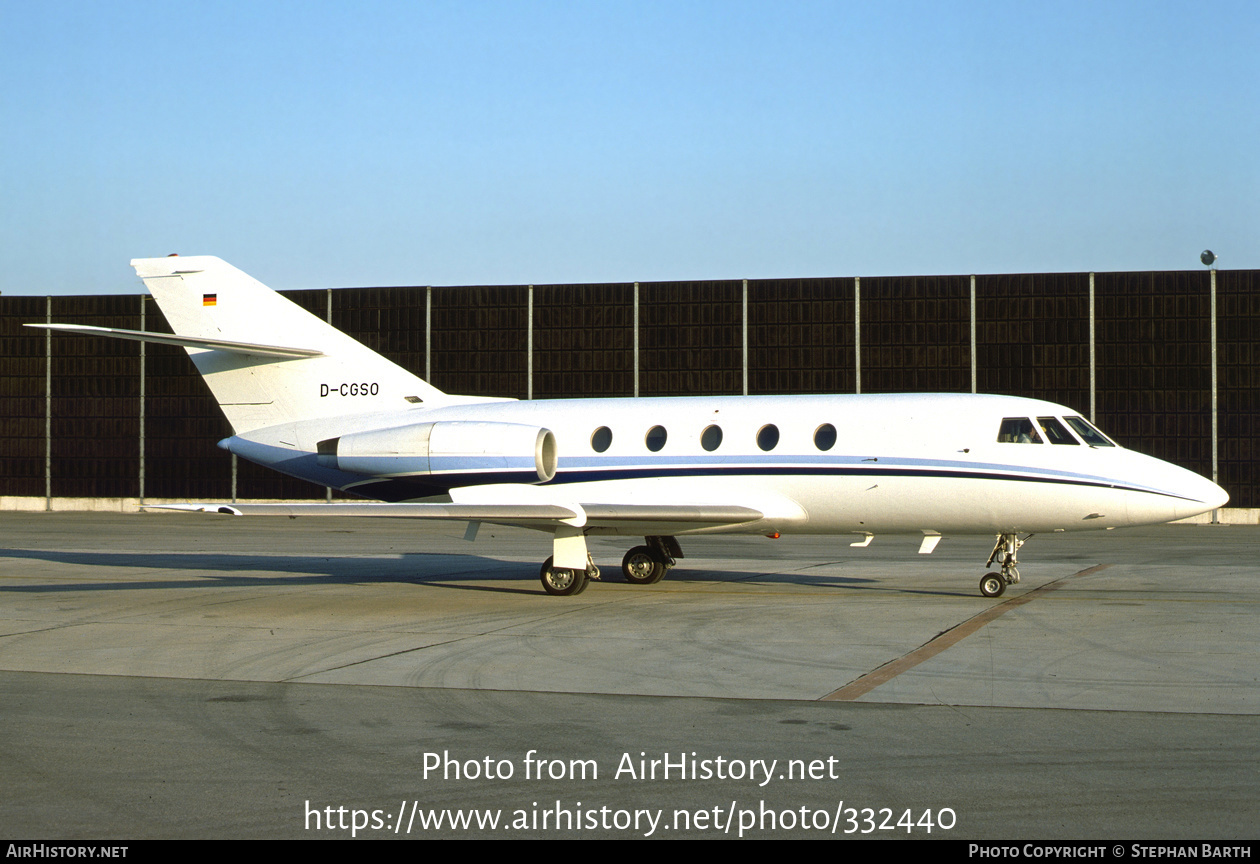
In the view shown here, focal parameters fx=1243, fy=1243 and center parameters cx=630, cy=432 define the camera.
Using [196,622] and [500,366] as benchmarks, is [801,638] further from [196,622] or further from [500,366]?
[500,366]

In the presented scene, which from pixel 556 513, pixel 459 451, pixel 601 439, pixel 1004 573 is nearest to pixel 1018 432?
pixel 1004 573

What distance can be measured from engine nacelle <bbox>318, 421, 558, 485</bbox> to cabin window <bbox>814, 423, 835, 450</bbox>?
164 inches

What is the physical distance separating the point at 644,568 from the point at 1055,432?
683cm

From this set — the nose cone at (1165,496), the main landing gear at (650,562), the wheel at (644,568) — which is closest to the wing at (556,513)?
the main landing gear at (650,562)

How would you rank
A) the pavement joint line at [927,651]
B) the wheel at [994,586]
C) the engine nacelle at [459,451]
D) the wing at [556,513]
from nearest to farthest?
the pavement joint line at [927,651], the wing at [556,513], the wheel at [994,586], the engine nacelle at [459,451]

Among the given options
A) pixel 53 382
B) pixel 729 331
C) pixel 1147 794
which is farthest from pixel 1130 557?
pixel 53 382

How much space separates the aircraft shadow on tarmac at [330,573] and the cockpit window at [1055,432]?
2.87m

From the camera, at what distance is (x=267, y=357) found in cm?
2069

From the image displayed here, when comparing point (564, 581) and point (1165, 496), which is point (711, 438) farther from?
point (1165, 496)

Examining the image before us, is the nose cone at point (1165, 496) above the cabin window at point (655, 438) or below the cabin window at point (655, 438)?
below

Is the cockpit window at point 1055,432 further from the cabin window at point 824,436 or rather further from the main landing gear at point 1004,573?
the cabin window at point 824,436

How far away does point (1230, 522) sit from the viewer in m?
38.5

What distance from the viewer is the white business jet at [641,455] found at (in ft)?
55.8

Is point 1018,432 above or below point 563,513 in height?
above
